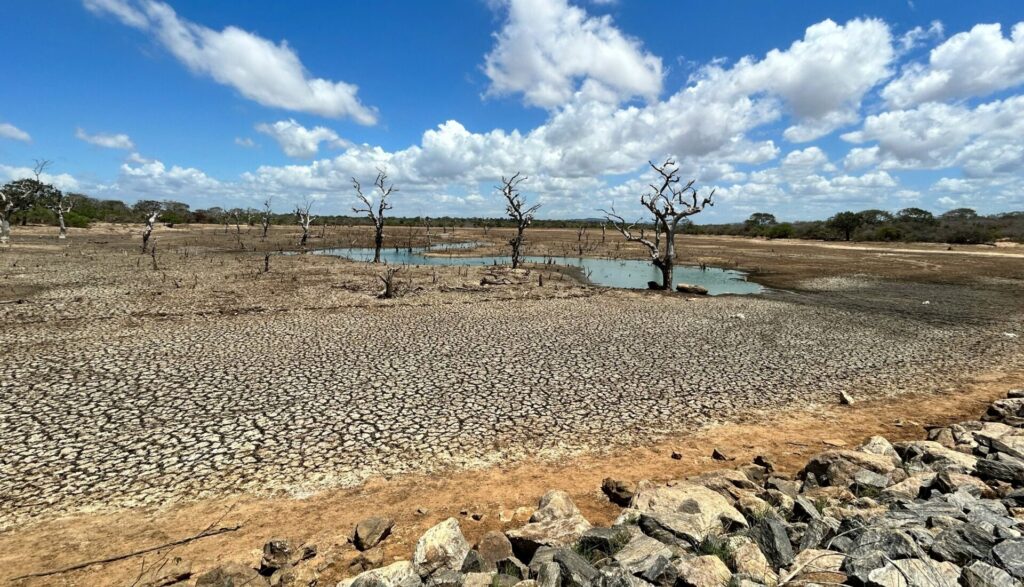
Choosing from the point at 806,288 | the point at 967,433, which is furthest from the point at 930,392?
the point at 806,288

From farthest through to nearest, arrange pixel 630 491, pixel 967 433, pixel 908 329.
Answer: pixel 908 329 → pixel 967 433 → pixel 630 491

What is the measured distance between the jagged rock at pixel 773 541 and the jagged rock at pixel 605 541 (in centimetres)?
162

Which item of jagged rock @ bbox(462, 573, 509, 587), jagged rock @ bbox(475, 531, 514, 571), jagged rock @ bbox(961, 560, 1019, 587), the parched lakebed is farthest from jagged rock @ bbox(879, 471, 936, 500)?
jagged rock @ bbox(462, 573, 509, 587)

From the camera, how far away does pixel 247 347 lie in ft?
56.7

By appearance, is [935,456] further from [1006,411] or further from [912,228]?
[912,228]

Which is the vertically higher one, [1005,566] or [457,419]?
[1005,566]

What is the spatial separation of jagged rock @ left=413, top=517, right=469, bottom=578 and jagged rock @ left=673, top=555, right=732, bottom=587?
272 centimetres

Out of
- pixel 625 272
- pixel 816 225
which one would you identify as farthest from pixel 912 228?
pixel 625 272

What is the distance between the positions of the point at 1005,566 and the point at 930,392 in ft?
39.2

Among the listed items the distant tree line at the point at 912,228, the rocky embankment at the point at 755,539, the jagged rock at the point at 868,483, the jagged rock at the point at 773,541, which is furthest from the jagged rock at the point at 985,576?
the distant tree line at the point at 912,228

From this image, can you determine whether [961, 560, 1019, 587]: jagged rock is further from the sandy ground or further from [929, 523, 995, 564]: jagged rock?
the sandy ground

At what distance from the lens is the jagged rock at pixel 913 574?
481cm

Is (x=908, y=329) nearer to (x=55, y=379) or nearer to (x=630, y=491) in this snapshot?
(x=630, y=491)

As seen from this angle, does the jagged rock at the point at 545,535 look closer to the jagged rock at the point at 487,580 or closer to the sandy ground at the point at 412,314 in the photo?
the jagged rock at the point at 487,580
